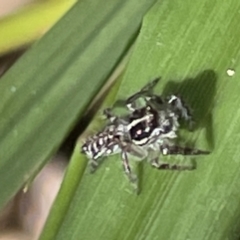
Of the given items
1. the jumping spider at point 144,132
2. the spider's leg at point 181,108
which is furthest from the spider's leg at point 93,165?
the spider's leg at point 181,108

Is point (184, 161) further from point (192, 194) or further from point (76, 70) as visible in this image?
point (76, 70)

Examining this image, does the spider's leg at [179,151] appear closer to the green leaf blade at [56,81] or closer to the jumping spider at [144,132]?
the jumping spider at [144,132]

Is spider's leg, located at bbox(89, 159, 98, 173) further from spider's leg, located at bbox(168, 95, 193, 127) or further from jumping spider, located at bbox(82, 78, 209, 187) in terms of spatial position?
spider's leg, located at bbox(168, 95, 193, 127)

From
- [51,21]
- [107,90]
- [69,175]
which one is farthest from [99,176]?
[51,21]

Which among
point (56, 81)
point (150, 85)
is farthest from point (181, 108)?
point (56, 81)

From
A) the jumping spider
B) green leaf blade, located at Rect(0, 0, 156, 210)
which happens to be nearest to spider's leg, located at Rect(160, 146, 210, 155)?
the jumping spider

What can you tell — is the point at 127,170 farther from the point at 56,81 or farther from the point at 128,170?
the point at 56,81
